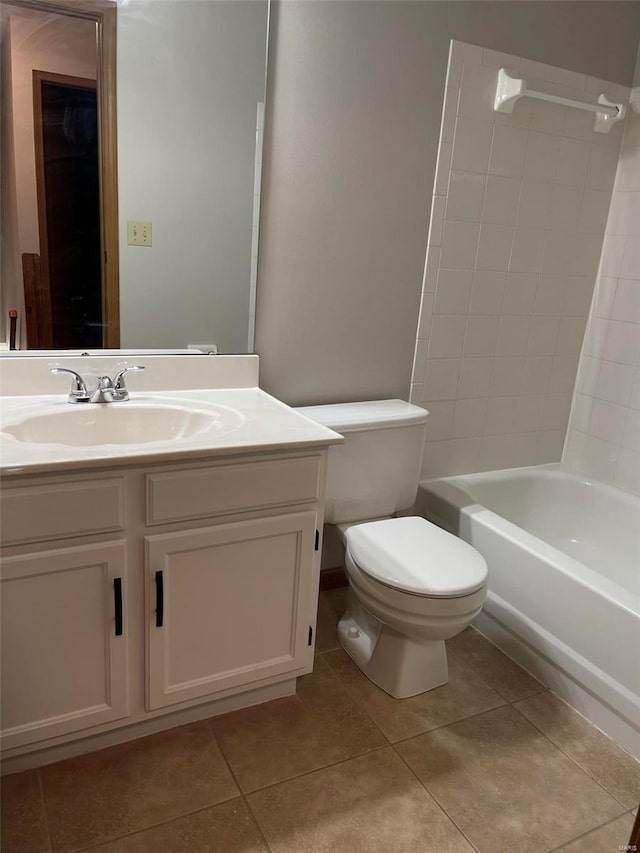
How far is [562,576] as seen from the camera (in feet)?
6.14

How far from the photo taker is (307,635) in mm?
1724

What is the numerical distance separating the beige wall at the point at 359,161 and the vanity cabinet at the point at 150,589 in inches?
26.1

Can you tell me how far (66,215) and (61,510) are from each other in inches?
31.7

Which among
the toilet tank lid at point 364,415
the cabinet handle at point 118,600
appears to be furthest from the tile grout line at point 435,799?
the toilet tank lid at point 364,415

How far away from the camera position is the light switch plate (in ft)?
5.71

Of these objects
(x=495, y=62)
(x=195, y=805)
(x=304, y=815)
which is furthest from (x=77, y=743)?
(x=495, y=62)

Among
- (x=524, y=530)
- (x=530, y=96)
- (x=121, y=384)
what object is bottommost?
(x=524, y=530)

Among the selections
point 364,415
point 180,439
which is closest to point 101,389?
point 180,439

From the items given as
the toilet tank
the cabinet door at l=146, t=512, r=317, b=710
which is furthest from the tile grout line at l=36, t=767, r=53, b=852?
the toilet tank

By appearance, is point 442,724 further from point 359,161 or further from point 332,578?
point 359,161

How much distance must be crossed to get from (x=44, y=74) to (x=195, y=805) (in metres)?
1.76

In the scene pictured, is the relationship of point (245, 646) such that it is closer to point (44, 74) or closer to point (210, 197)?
point (210, 197)

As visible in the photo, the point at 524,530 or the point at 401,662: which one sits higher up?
the point at 524,530

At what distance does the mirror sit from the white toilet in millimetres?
566
